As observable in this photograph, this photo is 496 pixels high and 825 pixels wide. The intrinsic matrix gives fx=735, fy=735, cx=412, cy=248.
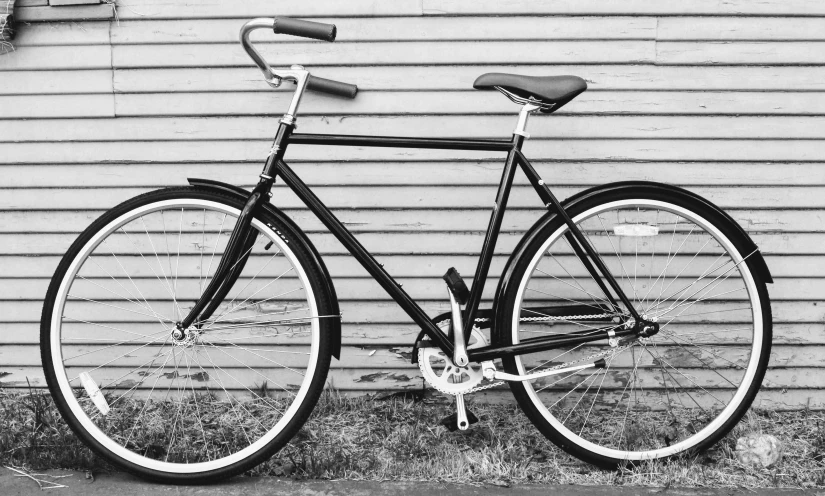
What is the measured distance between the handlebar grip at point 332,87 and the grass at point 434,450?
1.43 meters

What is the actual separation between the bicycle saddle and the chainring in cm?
93

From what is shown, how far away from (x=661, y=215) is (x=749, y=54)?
0.81m

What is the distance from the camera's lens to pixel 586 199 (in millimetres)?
2908

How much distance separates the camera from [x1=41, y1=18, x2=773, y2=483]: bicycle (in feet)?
9.37

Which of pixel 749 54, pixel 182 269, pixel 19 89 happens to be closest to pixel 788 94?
pixel 749 54

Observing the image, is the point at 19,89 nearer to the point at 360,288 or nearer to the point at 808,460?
the point at 360,288

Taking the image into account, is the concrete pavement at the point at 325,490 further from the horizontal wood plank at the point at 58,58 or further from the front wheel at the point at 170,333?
the horizontal wood plank at the point at 58,58

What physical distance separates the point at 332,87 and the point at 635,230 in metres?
1.43

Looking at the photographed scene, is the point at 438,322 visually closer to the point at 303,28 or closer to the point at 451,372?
the point at 451,372

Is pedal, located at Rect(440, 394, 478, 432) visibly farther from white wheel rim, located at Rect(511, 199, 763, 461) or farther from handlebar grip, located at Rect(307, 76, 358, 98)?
handlebar grip, located at Rect(307, 76, 358, 98)

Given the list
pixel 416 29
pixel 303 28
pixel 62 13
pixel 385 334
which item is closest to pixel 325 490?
pixel 385 334

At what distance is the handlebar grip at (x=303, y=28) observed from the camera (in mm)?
2502

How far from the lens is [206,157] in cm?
345

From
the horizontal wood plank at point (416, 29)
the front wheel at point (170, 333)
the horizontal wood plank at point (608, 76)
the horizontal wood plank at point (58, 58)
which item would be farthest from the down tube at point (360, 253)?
the horizontal wood plank at point (58, 58)
